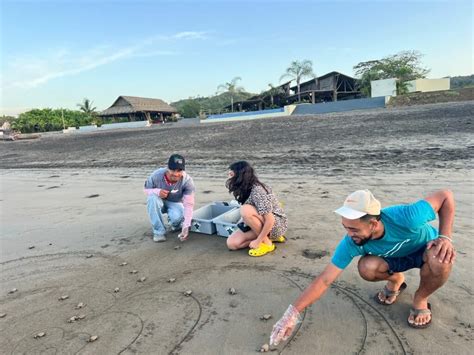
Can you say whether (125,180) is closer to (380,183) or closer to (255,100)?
(380,183)

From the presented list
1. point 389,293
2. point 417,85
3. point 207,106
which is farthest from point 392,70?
point 389,293

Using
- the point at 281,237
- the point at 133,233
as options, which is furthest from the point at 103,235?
the point at 281,237

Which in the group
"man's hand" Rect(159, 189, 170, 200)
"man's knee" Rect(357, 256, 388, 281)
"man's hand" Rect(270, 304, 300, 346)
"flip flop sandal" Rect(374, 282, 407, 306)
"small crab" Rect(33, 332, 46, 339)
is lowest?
"small crab" Rect(33, 332, 46, 339)

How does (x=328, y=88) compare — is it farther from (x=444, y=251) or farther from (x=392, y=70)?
(x=444, y=251)

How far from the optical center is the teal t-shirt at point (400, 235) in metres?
2.21

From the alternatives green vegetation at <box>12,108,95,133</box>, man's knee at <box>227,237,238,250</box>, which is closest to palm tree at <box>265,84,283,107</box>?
green vegetation at <box>12,108,95,133</box>

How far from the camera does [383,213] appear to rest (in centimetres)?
231

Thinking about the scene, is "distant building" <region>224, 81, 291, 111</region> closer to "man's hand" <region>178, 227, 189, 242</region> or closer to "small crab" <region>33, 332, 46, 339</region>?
"man's hand" <region>178, 227, 189, 242</region>

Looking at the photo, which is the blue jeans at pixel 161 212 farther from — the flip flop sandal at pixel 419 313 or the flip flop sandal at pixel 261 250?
the flip flop sandal at pixel 419 313

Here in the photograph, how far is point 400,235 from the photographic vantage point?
2268 mm

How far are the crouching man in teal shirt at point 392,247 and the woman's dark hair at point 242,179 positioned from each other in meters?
1.52

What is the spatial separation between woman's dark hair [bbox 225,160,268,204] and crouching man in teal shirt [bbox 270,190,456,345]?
1521mm

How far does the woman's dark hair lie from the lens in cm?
364

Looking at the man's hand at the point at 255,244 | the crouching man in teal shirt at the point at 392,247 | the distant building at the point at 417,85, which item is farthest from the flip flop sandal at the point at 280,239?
the distant building at the point at 417,85
